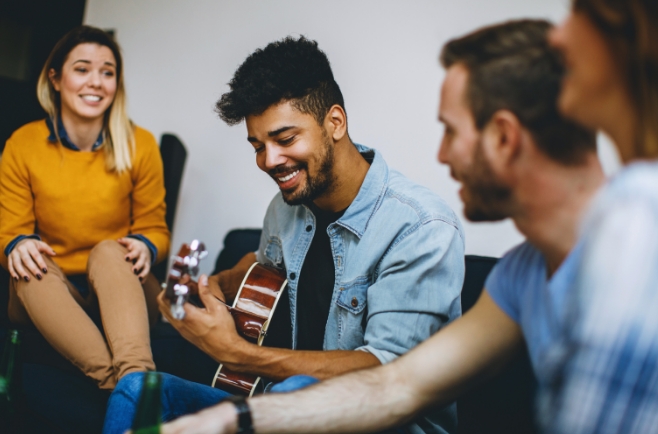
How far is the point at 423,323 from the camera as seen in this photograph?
4.49ft

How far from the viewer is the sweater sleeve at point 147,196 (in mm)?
2311

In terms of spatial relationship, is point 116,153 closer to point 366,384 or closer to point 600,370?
point 366,384

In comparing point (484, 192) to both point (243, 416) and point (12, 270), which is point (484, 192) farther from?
point (12, 270)

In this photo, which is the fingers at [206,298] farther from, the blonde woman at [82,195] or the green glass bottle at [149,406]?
the green glass bottle at [149,406]

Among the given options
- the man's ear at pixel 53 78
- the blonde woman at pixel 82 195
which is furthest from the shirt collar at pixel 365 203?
the man's ear at pixel 53 78

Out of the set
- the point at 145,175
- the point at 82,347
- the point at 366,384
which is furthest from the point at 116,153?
the point at 366,384

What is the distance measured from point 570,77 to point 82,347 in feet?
5.22

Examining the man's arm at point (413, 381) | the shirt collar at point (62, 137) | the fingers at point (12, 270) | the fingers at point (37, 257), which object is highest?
the shirt collar at point (62, 137)

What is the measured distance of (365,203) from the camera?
1610 millimetres

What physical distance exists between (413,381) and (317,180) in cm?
74

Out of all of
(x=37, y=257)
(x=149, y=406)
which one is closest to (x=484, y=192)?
(x=149, y=406)

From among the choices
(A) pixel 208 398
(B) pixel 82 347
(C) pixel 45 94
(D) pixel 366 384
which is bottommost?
(B) pixel 82 347

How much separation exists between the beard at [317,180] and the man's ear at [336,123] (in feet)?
0.13

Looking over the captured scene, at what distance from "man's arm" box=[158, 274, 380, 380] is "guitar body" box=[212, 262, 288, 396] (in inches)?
7.8
